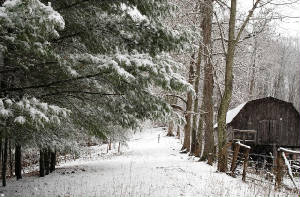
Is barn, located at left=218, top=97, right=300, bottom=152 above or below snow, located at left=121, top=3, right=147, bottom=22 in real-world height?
below

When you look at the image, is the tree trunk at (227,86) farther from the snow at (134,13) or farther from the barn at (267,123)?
the barn at (267,123)

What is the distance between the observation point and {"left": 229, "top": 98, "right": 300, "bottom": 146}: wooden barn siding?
1048 inches

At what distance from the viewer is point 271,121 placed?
88.8 ft

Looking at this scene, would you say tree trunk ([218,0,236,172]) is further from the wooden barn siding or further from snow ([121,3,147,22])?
the wooden barn siding

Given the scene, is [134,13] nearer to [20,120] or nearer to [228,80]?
[20,120]

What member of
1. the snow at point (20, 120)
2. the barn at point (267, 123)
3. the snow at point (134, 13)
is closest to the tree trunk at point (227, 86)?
the snow at point (134, 13)

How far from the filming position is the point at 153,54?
641cm

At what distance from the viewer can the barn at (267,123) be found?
26.5 metres

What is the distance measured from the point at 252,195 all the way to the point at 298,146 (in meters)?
23.5

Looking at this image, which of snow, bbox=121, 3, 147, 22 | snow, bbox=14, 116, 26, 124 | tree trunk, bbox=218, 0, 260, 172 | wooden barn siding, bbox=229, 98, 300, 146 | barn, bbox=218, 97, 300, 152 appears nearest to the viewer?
snow, bbox=14, 116, 26, 124

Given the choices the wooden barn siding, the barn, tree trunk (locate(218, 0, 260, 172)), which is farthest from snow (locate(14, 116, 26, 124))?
the wooden barn siding

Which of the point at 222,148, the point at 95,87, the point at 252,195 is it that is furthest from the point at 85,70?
the point at 222,148

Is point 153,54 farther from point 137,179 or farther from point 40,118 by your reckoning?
point 137,179

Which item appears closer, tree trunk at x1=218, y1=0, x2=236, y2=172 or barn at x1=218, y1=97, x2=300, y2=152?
tree trunk at x1=218, y1=0, x2=236, y2=172
